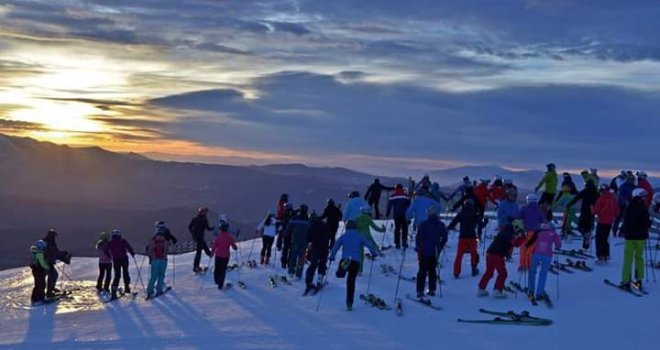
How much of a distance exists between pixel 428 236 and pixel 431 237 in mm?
67

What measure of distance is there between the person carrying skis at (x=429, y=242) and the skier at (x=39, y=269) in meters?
10.7

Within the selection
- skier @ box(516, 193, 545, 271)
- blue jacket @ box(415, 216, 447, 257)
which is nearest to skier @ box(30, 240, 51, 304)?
blue jacket @ box(415, 216, 447, 257)

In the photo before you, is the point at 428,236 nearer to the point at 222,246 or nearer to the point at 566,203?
the point at 222,246

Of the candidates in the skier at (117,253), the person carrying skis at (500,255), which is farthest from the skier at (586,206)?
the skier at (117,253)

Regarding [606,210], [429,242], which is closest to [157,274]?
[429,242]

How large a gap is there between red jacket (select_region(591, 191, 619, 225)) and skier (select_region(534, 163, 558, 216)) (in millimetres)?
4072

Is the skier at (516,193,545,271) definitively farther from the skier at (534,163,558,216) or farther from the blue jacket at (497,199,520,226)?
the skier at (534,163,558,216)

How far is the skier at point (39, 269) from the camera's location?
851 inches

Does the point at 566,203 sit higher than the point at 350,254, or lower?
higher

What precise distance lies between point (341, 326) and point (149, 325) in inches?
170

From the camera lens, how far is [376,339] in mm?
14242

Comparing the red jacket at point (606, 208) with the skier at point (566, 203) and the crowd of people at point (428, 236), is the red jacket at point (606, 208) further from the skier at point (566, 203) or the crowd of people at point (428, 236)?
the skier at point (566, 203)

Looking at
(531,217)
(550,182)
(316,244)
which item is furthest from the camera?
(550,182)

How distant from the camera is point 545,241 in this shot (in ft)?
53.6
